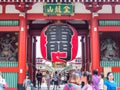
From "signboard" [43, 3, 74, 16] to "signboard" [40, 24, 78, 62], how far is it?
90 cm

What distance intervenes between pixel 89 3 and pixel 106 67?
8.77 ft

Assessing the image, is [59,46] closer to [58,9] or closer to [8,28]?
[58,9]

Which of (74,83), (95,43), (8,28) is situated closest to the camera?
(74,83)

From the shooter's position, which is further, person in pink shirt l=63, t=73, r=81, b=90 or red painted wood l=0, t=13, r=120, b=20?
red painted wood l=0, t=13, r=120, b=20

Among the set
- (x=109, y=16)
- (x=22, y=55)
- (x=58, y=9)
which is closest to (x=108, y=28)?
(x=109, y=16)

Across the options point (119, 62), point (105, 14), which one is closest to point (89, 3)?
point (105, 14)

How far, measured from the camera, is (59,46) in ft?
36.8

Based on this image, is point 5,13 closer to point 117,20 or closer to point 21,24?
point 21,24

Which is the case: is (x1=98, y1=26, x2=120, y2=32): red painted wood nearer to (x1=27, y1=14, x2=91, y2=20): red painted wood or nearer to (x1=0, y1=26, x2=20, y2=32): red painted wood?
(x1=27, y1=14, x2=91, y2=20): red painted wood

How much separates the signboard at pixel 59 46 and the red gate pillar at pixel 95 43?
762 mm

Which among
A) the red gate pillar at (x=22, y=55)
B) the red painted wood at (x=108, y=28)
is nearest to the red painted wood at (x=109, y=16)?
the red painted wood at (x=108, y=28)

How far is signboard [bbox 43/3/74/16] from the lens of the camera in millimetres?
11703

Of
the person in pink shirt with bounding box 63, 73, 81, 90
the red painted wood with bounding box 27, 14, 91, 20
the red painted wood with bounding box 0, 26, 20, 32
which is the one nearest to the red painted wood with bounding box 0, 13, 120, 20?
the red painted wood with bounding box 27, 14, 91, 20

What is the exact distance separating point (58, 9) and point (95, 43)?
200cm
